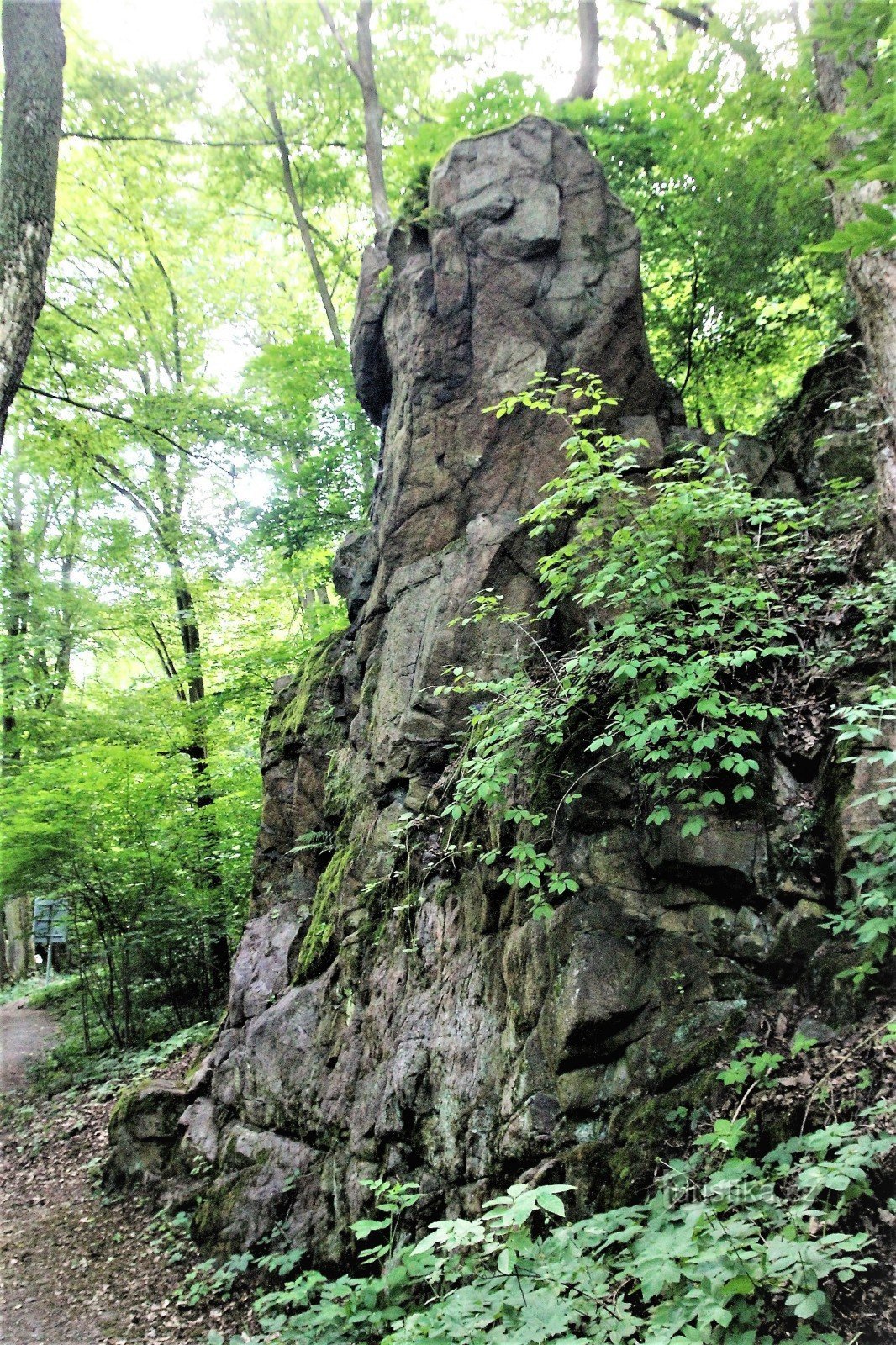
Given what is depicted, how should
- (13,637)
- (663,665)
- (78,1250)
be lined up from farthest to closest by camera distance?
1. (13,637)
2. (78,1250)
3. (663,665)

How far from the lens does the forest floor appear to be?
572cm

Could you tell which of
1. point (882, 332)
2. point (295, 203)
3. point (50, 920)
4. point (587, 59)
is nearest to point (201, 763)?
point (50, 920)

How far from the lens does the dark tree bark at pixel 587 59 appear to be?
9672mm

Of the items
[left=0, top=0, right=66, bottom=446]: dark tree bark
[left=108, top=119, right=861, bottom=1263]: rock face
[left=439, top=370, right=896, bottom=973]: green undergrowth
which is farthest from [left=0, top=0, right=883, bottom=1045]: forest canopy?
[left=439, top=370, right=896, bottom=973]: green undergrowth

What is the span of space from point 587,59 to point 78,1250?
1374cm

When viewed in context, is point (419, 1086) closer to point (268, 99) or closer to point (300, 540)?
point (300, 540)

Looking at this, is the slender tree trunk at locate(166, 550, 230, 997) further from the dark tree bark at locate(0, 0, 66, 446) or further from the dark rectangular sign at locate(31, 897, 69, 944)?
the dark tree bark at locate(0, 0, 66, 446)

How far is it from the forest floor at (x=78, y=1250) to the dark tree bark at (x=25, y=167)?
6.27 meters

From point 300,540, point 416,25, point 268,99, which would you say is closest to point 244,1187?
point 300,540

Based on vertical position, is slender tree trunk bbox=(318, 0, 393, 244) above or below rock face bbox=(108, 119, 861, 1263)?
above

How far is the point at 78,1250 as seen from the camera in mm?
6844

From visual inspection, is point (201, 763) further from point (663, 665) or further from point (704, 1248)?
point (704, 1248)

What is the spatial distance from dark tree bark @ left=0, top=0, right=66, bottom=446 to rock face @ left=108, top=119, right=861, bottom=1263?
143 inches

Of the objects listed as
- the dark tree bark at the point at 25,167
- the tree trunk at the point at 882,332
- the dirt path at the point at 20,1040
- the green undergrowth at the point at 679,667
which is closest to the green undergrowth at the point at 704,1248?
the green undergrowth at the point at 679,667
